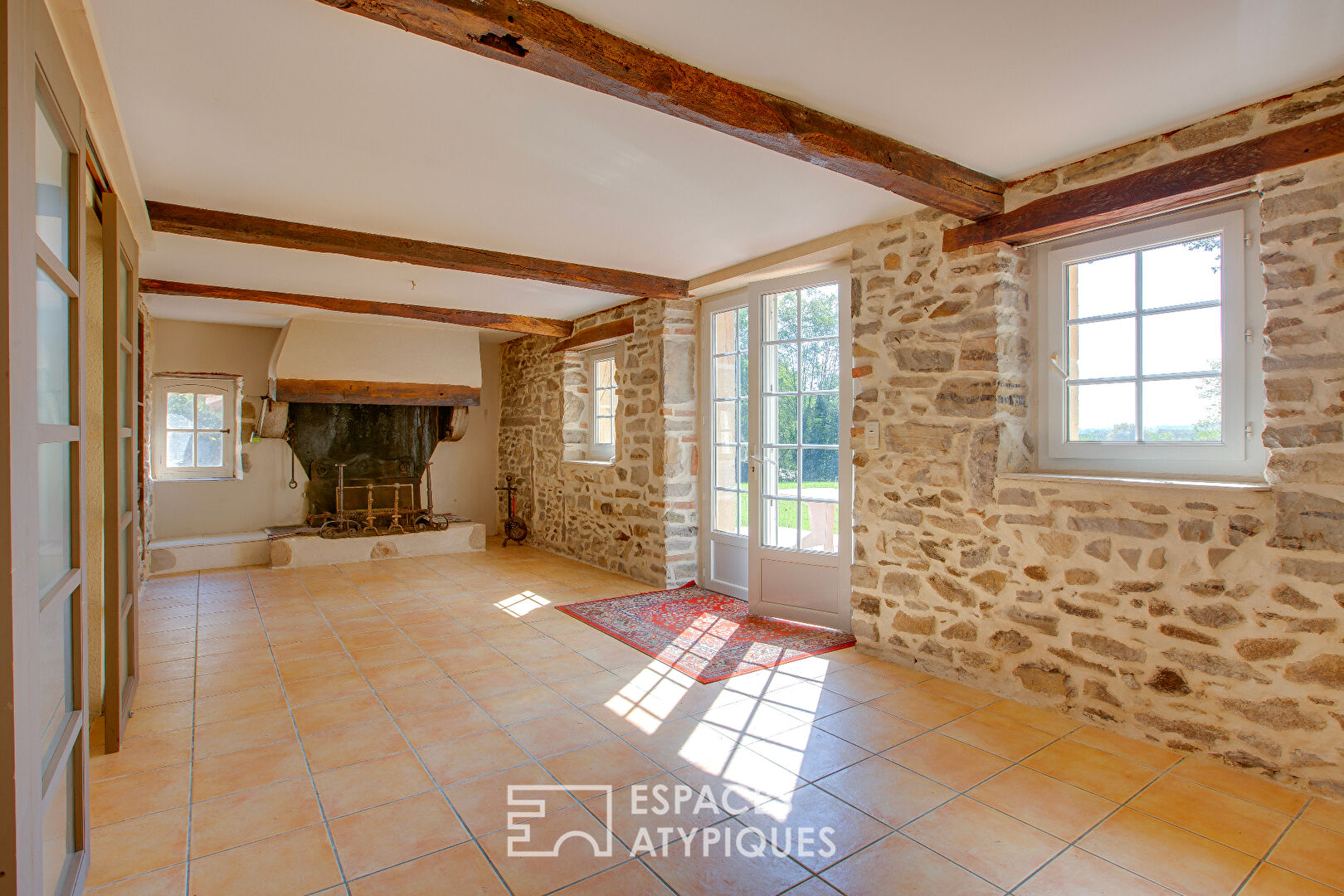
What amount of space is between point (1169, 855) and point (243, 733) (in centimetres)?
332

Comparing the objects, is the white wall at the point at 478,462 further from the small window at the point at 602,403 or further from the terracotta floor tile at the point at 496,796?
the terracotta floor tile at the point at 496,796

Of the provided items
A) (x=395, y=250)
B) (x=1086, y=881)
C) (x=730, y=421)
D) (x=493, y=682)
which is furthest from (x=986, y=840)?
(x=395, y=250)

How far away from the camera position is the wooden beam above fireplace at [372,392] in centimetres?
612

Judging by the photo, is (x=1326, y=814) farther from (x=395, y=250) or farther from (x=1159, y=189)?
(x=395, y=250)

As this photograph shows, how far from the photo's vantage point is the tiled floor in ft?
6.29

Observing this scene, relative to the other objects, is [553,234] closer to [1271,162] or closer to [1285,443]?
[1271,162]

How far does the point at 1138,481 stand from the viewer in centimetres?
269

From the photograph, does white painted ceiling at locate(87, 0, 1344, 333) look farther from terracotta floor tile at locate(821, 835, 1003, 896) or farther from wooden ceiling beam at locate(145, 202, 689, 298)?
terracotta floor tile at locate(821, 835, 1003, 896)

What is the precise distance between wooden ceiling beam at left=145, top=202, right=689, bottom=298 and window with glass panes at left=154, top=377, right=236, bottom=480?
3622 millimetres

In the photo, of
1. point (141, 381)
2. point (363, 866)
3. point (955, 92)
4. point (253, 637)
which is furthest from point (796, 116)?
point (141, 381)

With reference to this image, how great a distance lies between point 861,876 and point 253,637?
3.74 meters

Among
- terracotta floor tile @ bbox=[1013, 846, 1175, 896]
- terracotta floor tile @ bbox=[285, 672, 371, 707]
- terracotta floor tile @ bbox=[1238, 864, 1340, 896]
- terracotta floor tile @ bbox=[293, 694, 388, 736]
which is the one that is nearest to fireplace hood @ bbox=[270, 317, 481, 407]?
terracotta floor tile @ bbox=[285, 672, 371, 707]

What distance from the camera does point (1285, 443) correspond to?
92.5 inches

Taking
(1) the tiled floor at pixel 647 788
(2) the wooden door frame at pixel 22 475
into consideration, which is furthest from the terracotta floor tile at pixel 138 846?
(2) the wooden door frame at pixel 22 475
